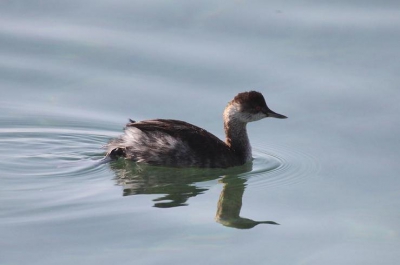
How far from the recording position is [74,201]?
7883 mm

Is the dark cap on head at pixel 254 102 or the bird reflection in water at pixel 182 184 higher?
the dark cap on head at pixel 254 102

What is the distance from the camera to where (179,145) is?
30.2 ft

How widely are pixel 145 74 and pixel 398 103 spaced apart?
2568mm

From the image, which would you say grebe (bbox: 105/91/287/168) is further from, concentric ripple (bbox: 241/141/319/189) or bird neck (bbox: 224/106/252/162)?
concentric ripple (bbox: 241/141/319/189)

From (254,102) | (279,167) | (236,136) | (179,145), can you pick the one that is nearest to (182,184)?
(179,145)

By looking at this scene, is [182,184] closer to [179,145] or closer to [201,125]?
[179,145]

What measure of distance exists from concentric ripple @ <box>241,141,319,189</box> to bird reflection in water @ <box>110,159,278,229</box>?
0.37ft

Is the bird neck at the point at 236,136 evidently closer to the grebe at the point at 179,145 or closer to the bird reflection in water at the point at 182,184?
the grebe at the point at 179,145

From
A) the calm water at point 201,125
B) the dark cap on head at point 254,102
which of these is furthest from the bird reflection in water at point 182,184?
the dark cap on head at point 254,102

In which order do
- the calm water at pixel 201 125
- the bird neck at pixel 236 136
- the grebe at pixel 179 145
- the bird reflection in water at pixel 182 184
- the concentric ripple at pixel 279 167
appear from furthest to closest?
the bird neck at pixel 236 136
the grebe at pixel 179 145
the concentric ripple at pixel 279 167
the bird reflection in water at pixel 182 184
the calm water at pixel 201 125

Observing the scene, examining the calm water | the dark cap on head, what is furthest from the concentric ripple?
the dark cap on head

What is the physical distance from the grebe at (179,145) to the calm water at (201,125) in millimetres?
137

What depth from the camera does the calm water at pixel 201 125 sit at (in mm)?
7250

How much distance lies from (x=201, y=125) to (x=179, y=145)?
0.75 m
